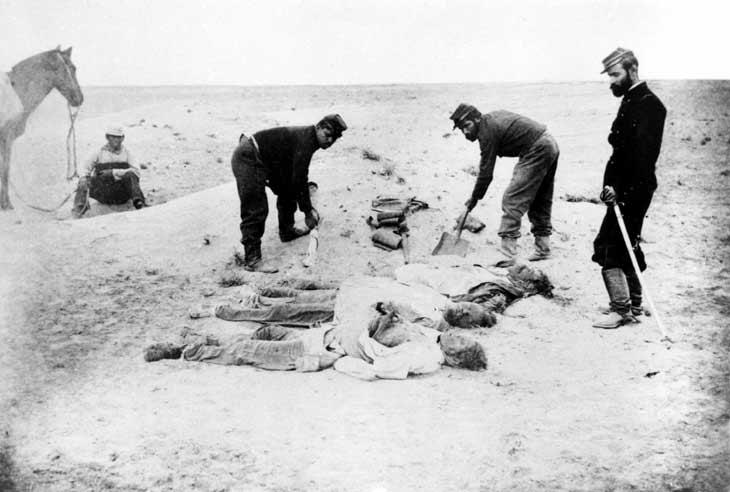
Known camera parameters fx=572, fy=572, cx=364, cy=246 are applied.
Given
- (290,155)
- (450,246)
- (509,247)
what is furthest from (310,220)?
(509,247)

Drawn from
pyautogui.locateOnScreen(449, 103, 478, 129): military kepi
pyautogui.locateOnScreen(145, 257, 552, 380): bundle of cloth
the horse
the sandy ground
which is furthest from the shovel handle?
the horse

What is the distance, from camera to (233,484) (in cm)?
261

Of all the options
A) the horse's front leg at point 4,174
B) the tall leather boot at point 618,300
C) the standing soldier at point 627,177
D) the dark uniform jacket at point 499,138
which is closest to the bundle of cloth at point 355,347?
the tall leather boot at point 618,300

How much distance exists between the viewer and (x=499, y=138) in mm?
5547

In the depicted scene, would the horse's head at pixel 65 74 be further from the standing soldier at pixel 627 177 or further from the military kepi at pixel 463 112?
the standing soldier at pixel 627 177

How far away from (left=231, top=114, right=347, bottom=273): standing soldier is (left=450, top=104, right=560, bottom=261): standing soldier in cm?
129

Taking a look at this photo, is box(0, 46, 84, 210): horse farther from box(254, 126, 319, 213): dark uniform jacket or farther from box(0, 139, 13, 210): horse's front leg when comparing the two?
box(254, 126, 319, 213): dark uniform jacket

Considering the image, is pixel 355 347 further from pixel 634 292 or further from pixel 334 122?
pixel 334 122

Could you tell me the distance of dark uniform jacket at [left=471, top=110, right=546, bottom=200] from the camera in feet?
17.9

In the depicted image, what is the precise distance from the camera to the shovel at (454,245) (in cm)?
563

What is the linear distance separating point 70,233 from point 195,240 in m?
1.26

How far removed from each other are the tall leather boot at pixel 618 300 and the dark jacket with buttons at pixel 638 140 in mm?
568

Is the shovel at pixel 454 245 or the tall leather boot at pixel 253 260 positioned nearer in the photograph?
the tall leather boot at pixel 253 260

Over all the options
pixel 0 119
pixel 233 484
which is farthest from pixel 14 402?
pixel 0 119
